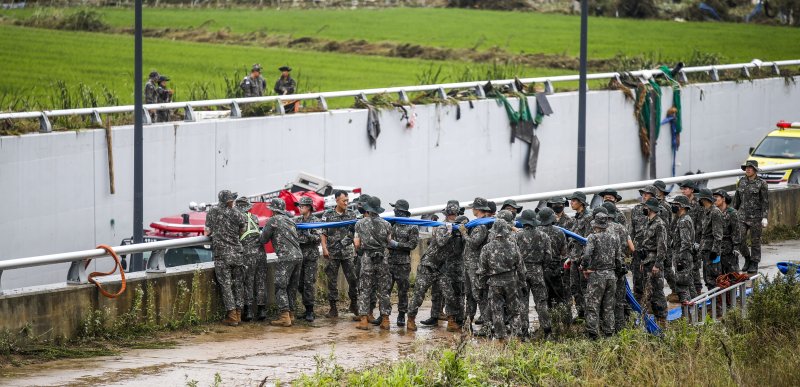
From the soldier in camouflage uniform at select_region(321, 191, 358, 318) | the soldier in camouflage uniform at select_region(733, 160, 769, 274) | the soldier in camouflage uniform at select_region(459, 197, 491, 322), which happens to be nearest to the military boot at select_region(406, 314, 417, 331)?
the soldier in camouflage uniform at select_region(459, 197, 491, 322)

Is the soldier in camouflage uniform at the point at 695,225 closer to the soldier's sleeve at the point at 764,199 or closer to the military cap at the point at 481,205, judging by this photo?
the soldier's sleeve at the point at 764,199

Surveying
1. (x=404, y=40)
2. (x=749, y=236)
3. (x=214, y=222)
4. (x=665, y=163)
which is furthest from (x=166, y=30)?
(x=214, y=222)

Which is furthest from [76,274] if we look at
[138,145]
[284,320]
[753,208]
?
[753,208]

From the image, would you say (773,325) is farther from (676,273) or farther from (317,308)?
(317,308)

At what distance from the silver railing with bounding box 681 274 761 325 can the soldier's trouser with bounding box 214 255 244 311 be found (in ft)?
18.2

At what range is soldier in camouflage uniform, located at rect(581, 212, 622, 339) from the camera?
1648cm

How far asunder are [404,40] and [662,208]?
32.0 m

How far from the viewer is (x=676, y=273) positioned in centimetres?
1892

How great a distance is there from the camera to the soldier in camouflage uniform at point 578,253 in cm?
1720

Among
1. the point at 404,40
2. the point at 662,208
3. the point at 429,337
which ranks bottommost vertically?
the point at 429,337

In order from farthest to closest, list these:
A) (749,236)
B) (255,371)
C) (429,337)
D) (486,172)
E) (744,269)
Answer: (486,172) < (749,236) < (744,269) < (429,337) < (255,371)

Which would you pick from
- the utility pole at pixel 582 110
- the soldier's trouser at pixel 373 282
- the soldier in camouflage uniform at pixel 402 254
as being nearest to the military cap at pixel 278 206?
the soldier's trouser at pixel 373 282

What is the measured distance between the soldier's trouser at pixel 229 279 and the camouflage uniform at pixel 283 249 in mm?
478

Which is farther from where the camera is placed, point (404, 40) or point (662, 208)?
point (404, 40)
